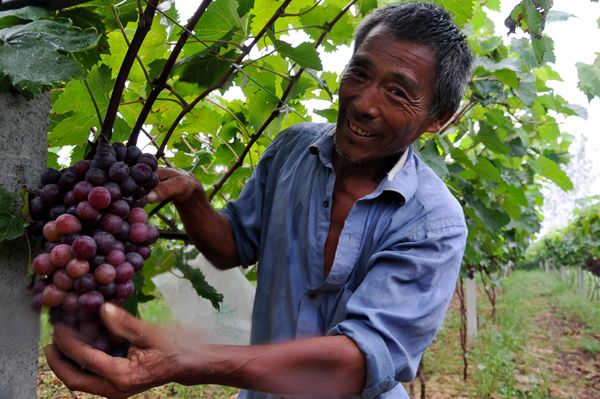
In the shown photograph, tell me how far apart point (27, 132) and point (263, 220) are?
2.90 ft

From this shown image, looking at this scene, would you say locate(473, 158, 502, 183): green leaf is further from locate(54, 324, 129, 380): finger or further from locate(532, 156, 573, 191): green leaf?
locate(54, 324, 129, 380): finger

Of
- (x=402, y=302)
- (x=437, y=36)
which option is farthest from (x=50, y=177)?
(x=437, y=36)

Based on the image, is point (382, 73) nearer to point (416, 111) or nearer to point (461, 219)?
point (416, 111)

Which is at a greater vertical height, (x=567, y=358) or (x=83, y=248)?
(x=83, y=248)

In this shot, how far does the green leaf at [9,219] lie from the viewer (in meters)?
0.95

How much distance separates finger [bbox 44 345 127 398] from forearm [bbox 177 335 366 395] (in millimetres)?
127

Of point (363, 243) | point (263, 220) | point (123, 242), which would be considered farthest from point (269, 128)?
point (123, 242)

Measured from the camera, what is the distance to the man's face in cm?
153

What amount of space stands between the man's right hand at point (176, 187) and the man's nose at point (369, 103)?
476 millimetres

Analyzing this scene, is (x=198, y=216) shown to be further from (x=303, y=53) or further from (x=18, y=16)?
(x=18, y=16)

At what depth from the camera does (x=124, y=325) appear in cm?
88

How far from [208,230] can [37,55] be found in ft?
2.82

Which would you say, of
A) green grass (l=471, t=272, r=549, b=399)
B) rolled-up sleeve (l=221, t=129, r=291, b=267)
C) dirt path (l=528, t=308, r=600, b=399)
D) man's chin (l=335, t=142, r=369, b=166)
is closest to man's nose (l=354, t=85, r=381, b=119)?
man's chin (l=335, t=142, r=369, b=166)

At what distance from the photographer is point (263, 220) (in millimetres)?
1807
